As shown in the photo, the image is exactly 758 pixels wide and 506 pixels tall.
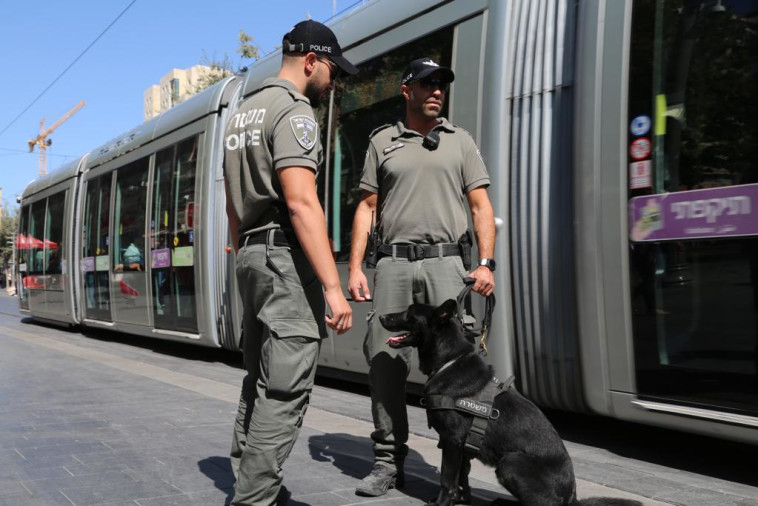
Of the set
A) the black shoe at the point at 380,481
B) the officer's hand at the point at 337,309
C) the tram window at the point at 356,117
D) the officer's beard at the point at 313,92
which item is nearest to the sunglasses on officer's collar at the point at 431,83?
the officer's beard at the point at 313,92

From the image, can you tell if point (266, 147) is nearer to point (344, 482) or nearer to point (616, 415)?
point (344, 482)

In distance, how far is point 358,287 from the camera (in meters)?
3.65

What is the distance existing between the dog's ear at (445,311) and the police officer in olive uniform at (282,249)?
0.54 meters

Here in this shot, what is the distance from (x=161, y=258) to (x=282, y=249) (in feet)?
26.7

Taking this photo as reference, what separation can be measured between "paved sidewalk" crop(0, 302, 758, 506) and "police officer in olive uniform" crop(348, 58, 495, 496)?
0.41 meters

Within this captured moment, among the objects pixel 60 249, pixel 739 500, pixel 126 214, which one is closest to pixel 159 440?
pixel 739 500

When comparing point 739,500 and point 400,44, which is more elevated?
point 400,44

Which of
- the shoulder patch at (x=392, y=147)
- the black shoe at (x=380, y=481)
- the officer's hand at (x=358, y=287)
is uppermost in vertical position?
the shoulder patch at (x=392, y=147)

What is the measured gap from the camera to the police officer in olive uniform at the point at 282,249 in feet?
8.89

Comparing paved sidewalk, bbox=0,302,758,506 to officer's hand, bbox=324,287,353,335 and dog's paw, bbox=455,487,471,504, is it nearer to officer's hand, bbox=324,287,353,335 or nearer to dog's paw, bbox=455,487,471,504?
dog's paw, bbox=455,487,471,504

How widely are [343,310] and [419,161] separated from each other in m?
1.25

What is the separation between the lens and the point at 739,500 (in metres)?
3.54

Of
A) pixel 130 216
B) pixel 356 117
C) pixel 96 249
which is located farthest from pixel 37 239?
pixel 356 117

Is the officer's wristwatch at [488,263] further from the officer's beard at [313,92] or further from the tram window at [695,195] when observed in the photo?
the officer's beard at [313,92]
